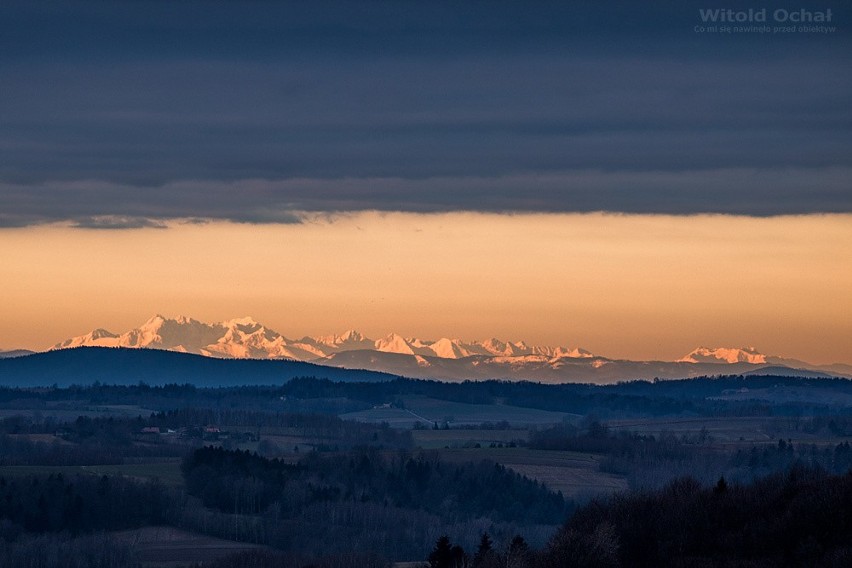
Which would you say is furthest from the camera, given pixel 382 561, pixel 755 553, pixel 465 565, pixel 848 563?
pixel 382 561

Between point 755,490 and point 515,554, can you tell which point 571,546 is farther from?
point 755,490

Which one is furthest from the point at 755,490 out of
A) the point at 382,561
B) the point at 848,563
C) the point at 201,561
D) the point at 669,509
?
the point at 201,561

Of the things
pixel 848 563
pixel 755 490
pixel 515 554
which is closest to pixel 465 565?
pixel 515 554

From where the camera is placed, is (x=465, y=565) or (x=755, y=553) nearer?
(x=755, y=553)

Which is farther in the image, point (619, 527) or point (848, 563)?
point (619, 527)

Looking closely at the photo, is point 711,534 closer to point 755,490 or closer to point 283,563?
point 755,490

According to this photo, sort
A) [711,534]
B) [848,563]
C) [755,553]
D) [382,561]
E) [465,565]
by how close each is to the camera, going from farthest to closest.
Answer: [382,561] < [465,565] < [711,534] < [755,553] < [848,563]

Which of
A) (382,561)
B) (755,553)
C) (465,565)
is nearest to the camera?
(755,553)

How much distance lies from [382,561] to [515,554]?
85.0 metres

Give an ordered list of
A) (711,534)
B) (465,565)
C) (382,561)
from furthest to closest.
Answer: (382,561), (465,565), (711,534)

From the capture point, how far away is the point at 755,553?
9925 cm

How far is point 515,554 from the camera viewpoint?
105m

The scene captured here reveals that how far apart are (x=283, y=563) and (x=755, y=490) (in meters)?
88.6

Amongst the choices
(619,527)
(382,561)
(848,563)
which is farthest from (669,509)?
(382,561)
